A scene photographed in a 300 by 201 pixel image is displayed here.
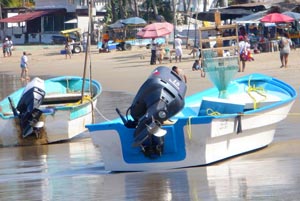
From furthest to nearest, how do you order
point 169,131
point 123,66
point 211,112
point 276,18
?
point 276,18 < point 123,66 < point 211,112 < point 169,131

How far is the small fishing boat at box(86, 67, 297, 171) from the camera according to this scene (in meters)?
10.6

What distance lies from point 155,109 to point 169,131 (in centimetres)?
45

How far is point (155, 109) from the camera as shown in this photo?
10.6m

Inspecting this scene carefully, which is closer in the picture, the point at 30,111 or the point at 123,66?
the point at 30,111

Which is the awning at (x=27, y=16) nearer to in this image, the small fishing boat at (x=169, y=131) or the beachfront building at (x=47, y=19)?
the beachfront building at (x=47, y=19)

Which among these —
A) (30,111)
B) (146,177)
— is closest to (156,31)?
(30,111)

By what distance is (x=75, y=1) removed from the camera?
70.0 m

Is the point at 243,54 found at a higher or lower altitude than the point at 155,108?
lower

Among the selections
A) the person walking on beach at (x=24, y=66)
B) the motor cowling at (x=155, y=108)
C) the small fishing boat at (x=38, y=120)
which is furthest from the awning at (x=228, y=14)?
the motor cowling at (x=155, y=108)

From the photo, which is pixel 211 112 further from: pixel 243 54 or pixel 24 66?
pixel 24 66

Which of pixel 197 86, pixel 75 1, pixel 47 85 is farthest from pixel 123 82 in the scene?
pixel 75 1

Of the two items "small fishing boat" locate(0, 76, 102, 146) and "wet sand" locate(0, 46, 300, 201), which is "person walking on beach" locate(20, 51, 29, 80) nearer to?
"small fishing boat" locate(0, 76, 102, 146)

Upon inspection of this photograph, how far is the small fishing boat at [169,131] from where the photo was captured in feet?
34.9

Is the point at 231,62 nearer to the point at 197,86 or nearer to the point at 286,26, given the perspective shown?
the point at 197,86
